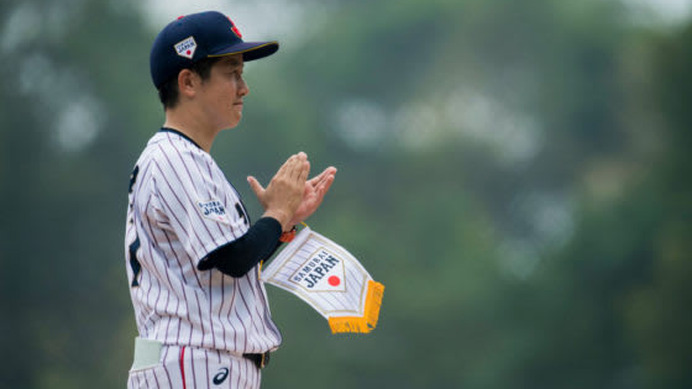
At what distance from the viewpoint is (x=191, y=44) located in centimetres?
205

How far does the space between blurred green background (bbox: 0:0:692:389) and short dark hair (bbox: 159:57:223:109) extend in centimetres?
883

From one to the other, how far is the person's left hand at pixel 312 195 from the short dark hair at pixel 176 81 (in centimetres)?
38

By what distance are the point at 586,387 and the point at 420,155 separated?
3.85 meters

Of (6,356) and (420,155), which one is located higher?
(420,155)

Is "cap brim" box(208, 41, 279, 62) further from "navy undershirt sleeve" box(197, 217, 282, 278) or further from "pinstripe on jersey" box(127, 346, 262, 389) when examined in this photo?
"pinstripe on jersey" box(127, 346, 262, 389)

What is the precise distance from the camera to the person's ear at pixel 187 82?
81.4 inches

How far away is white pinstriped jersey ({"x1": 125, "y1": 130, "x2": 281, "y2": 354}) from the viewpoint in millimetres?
1874

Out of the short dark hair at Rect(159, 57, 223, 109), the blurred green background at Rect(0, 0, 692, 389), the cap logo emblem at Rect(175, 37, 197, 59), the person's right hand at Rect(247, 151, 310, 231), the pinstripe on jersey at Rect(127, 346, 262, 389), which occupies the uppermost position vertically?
the blurred green background at Rect(0, 0, 692, 389)

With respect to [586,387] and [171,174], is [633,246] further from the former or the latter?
[171,174]

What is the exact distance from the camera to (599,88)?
12789 mm

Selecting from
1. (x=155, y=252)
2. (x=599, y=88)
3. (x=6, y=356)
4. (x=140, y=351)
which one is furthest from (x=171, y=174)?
(x=599, y=88)

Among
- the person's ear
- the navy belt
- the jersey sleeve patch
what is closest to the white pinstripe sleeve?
the jersey sleeve patch

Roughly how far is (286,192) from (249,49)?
1.11 feet

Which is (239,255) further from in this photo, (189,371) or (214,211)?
(189,371)
